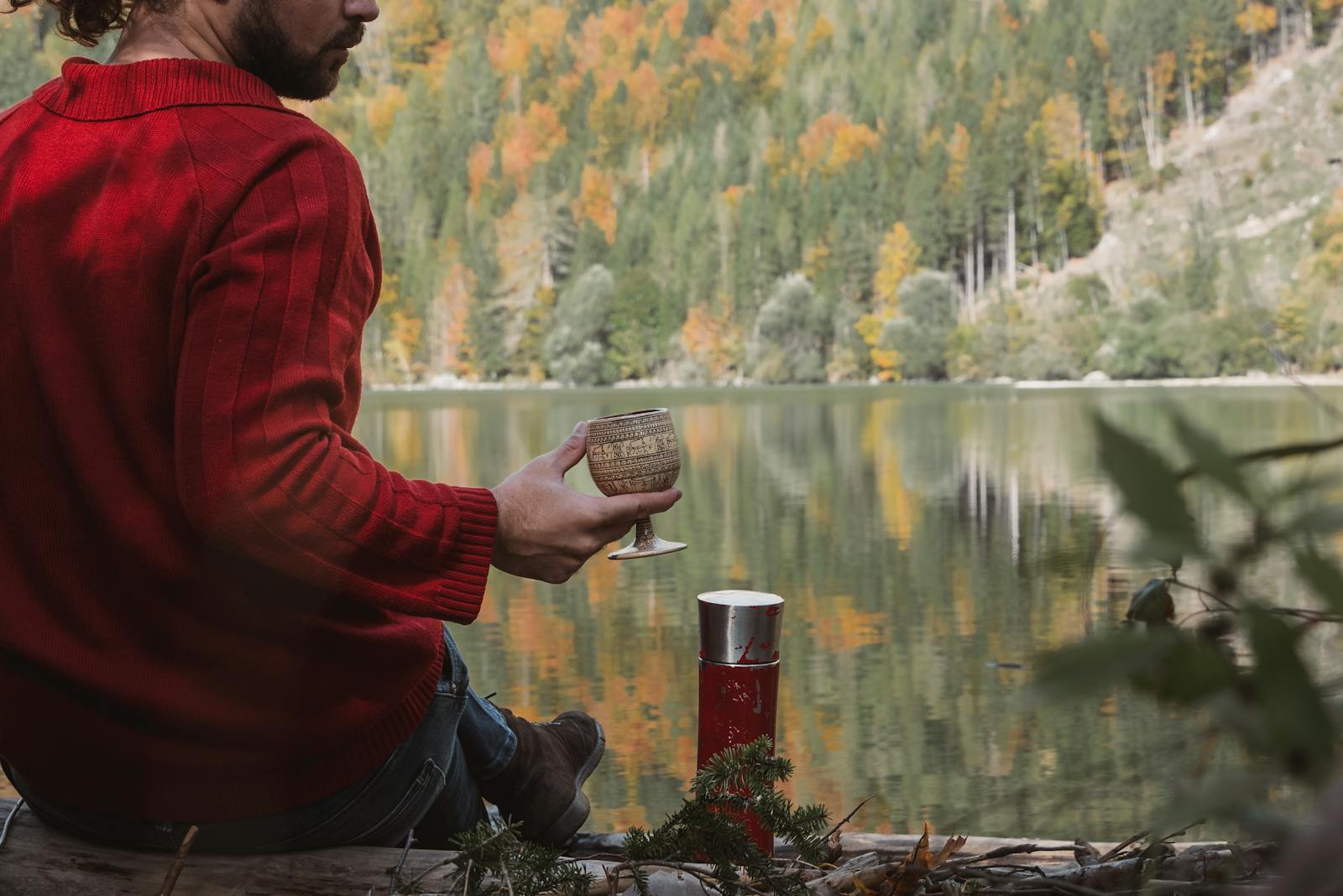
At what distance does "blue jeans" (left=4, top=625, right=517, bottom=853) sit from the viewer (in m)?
1.22

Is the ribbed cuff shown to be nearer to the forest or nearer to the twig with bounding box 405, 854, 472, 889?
the twig with bounding box 405, 854, 472, 889

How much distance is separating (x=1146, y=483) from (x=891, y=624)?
791cm

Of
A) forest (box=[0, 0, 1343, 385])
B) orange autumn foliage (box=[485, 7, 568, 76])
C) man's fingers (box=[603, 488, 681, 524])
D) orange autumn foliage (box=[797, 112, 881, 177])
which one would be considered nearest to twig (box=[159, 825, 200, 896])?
man's fingers (box=[603, 488, 681, 524])

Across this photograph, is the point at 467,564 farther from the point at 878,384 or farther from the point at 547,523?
the point at 878,384

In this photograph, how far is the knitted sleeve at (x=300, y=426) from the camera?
0.97 metres

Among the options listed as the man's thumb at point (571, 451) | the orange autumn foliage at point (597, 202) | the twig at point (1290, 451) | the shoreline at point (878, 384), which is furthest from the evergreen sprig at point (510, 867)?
the orange autumn foliage at point (597, 202)

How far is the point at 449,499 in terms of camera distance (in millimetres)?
1071

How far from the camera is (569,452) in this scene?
1.23m

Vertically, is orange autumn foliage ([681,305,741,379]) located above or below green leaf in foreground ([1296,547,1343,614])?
above

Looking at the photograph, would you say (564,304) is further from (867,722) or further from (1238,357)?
(867,722)

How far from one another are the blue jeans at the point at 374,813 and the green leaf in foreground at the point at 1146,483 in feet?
3.65

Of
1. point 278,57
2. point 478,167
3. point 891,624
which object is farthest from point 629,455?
point 478,167

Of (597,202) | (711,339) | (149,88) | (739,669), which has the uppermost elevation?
(597,202)

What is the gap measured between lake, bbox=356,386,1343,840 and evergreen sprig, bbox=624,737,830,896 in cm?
28
